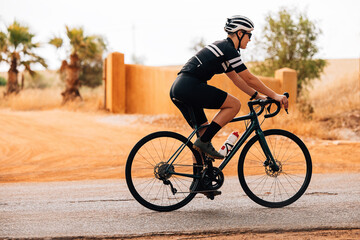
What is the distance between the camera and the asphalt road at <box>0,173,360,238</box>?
4.32 metres

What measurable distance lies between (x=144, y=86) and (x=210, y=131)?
14095 millimetres

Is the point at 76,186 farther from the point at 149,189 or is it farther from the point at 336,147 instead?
the point at 336,147

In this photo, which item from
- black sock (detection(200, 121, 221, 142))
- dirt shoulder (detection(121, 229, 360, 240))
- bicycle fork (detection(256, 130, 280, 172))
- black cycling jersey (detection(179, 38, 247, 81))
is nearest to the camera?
dirt shoulder (detection(121, 229, 360, 240))

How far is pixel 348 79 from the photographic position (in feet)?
86.6

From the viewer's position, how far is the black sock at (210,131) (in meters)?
4.70

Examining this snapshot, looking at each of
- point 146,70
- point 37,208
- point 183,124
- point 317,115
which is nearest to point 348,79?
point 317,115

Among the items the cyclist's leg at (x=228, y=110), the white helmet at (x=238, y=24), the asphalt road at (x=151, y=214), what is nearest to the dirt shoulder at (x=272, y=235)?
the asphalt road at (x=151, y=214)

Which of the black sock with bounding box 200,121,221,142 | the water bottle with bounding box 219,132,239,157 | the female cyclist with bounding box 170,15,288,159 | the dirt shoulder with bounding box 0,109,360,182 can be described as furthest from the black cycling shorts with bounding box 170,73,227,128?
the dirt shoulder with bounding box 0,109,360,182

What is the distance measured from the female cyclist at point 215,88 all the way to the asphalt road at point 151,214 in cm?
73

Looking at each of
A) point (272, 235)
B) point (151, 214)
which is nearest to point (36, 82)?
point (151, 214)

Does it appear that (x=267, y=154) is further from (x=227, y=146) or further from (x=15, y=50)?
(x=15, y=50)

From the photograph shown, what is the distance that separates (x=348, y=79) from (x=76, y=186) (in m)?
22.6

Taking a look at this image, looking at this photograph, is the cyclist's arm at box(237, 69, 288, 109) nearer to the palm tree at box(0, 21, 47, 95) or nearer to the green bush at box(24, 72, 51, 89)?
the palm tree at box(0, 21, 47, 95)

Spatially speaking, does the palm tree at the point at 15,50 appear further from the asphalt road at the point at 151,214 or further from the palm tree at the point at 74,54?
the asphalt road at the point at 151,214
